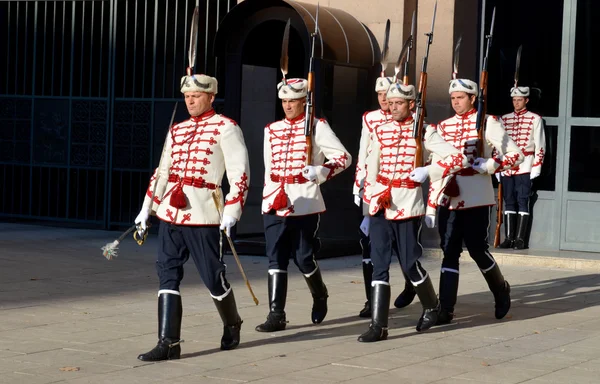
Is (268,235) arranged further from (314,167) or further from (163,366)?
(163,366)

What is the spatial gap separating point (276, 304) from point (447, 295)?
58.8 inches

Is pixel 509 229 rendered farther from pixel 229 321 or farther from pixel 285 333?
pixel 229 321

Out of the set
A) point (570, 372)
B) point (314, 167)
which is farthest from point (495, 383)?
point (314, 167)

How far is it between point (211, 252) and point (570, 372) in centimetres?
246

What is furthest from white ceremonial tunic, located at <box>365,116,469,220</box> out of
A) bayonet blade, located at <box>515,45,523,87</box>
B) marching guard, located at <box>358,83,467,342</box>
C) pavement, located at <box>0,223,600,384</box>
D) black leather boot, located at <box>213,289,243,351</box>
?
bayonet blade, located at <box>515,45,523,87</box>

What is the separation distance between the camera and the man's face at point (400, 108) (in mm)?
8820

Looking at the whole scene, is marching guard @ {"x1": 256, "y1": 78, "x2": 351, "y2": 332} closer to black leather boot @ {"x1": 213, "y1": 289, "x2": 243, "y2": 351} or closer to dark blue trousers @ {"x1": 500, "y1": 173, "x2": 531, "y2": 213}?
black leather boot @ {"x1": 213, "y1": 289, "x2": 243, "y2": 351}

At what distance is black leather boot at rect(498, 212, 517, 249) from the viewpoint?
14.6 metres

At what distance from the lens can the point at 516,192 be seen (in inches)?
582

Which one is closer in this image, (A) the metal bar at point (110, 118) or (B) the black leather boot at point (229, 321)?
(B) the black leather boot at point (229, 321)

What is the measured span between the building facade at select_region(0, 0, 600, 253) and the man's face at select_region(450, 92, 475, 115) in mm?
3880

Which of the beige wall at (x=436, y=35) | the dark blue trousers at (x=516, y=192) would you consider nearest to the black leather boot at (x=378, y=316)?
the beige wall at (x=436, y=35)

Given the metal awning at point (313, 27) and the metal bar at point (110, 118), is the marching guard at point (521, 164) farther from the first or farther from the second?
the metal bar at point (110, 118)

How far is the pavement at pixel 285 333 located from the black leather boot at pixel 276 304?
0.40ft
